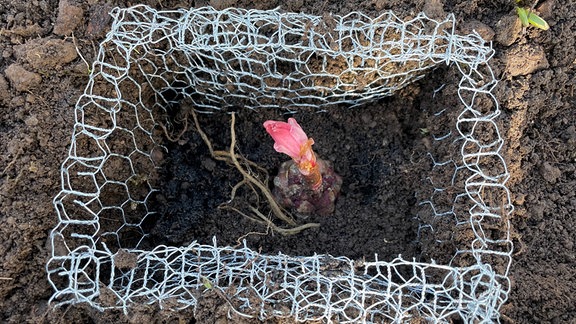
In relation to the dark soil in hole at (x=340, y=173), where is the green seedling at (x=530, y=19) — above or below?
above

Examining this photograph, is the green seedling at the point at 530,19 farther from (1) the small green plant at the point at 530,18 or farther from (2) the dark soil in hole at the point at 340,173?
(2) the dark soil in hole at the point at 340,173

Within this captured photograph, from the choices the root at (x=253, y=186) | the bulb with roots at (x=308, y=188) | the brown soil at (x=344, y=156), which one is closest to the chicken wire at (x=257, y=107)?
the brown soil at (x=344, y=156)

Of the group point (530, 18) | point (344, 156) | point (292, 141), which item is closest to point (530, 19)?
point (530, 18)

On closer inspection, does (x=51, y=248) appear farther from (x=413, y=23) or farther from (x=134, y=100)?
(x=413, y=23)

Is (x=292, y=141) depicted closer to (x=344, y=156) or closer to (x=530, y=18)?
(x=344, y=156)

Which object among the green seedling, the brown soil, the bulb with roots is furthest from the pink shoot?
the green seedling

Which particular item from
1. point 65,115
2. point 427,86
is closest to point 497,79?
point 427,86
